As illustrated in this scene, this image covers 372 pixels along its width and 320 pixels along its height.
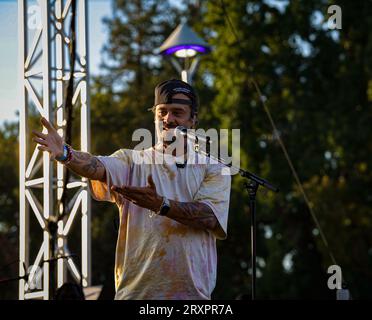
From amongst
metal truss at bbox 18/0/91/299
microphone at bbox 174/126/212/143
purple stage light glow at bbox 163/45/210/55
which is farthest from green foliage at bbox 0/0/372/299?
microphone at bbox 174/126/212/143

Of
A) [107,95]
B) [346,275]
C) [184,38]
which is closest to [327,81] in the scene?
[346,275]

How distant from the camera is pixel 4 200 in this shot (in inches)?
1125

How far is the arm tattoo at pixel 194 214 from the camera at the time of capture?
475 cm

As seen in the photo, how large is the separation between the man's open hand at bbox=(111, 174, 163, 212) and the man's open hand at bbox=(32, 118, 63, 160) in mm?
364

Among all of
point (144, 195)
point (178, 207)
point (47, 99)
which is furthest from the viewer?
point (47, 99)

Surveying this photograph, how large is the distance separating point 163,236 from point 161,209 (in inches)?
9.1

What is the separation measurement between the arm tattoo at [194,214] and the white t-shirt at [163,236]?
0.05 metres

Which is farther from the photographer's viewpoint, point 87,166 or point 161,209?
point 87,166

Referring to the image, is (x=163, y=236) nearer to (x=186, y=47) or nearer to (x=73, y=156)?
(x=73, y=156)

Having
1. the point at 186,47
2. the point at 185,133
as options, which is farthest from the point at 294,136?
the point at 185,133

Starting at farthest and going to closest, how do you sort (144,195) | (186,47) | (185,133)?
(186,47) < (185,133) < (144,195)

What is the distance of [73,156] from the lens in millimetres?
4785

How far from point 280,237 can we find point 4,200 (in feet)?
31.6

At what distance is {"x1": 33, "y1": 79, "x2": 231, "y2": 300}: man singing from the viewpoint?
475 centimetres
